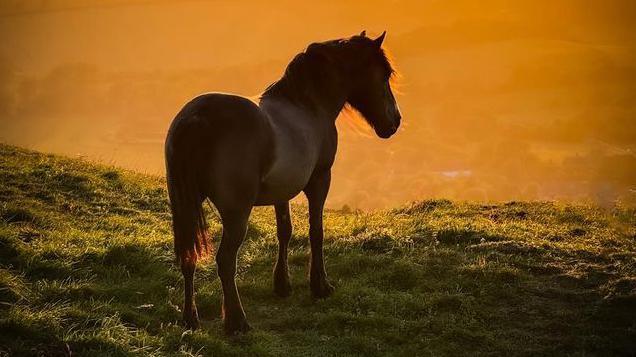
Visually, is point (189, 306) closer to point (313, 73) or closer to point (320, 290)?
point (320, 290)

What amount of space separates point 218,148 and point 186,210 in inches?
31.9

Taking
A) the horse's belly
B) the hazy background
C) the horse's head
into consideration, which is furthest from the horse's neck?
the hazy background

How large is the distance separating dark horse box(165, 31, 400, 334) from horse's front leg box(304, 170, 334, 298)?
15 millimetres

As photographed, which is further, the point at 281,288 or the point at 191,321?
the point at 281,288

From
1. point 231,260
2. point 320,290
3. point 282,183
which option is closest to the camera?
point 231,260

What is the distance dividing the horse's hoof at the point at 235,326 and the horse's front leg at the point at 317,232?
171 centimetres

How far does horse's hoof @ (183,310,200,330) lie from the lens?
7123mm

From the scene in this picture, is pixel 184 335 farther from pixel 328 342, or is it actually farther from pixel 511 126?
pixel 511 126

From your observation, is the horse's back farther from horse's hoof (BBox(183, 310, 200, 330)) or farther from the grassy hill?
the grassy hill

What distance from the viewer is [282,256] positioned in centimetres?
873

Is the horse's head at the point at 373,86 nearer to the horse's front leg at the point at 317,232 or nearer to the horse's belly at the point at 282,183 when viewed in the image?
the horse's front leg at the point at 317,232

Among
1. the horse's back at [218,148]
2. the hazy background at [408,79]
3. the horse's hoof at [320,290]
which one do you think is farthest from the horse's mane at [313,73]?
the hazy background at [408,79]

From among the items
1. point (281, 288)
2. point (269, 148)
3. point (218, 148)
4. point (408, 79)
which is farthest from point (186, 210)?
point (408, 79)

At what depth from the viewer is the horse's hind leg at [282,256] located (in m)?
8.69
